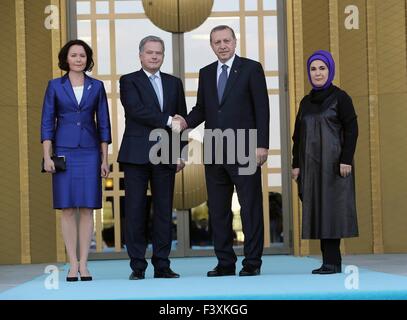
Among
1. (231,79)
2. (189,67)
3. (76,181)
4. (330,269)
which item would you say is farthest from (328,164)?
(189,67)

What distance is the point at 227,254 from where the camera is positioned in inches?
207

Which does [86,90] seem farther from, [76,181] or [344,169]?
[344,169]

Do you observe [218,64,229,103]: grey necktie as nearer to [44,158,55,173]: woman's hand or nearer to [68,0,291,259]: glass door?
[44,158,55,173]: woman's hand

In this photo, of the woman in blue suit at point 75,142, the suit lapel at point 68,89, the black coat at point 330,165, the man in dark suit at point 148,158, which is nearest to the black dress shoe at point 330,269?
the black coat at point 330,165

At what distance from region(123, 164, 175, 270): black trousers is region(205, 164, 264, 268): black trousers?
0.26 metres

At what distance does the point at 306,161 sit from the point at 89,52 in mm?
1408

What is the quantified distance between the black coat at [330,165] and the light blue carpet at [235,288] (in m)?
0.28

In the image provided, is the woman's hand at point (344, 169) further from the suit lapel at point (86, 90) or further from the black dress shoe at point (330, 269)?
the suit lapel at point (86, 90)

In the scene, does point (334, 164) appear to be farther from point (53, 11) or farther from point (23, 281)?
point (53, 11)

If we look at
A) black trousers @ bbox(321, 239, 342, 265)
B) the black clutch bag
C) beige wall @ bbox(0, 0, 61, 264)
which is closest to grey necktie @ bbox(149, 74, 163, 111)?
the black clutch bag

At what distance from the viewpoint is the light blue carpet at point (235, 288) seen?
410 cm

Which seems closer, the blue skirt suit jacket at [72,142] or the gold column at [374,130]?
the blue skirt suit jacket at [72,142]

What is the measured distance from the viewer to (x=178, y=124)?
518 cm

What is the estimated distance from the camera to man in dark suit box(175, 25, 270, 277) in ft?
16.9
